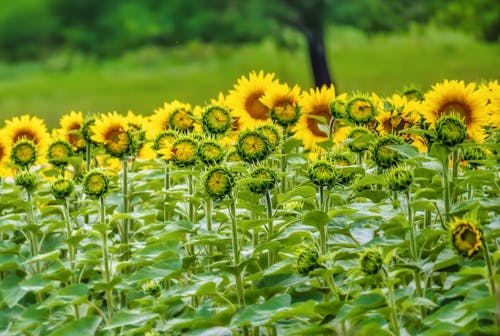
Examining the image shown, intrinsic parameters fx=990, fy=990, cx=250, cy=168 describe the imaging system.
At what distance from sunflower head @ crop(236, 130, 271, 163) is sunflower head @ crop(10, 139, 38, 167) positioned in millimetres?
1214

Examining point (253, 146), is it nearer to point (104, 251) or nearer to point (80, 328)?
point (104, 251)

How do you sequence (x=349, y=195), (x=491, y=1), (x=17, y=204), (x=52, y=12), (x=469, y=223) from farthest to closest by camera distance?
1. (x=52, y=12)
2. (x=491, y=1)
3. (x=17, y=204)
4. (x=349, y=195)
5. (x=469, y=223)

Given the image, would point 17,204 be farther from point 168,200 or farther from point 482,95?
point 482,95

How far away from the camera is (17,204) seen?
3.79 metres

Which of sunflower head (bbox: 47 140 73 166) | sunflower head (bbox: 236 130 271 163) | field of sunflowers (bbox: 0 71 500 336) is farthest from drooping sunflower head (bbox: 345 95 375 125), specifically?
sunflower head (bbox: 47 140 73 166)

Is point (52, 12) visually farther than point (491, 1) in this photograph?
Yes

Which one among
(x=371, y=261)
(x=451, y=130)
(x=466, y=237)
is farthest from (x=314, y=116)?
(x=466, y=237)

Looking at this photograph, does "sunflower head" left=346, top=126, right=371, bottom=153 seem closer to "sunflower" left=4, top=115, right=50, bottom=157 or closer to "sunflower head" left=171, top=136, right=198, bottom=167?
"sunflower head" left=171, top=136, right=198, bottom=167

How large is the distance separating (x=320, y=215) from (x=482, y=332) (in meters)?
0.62

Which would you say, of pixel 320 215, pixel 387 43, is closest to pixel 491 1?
pixel 387 43

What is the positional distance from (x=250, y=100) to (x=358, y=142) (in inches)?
27.4

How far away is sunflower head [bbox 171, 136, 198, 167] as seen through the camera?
308 centimetres

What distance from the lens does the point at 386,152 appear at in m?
2.87

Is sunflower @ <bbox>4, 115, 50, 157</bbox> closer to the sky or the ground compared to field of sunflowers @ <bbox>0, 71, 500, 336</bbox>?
closer to the sky
